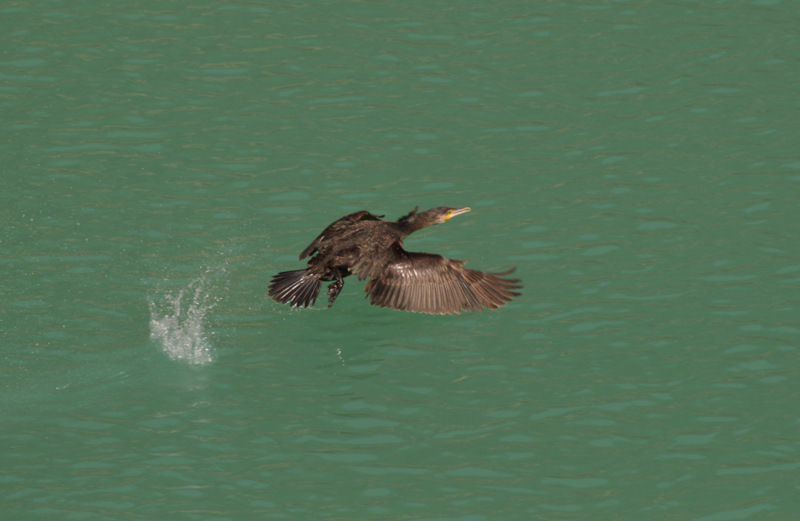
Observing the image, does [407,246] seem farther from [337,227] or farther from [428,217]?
[337,227]

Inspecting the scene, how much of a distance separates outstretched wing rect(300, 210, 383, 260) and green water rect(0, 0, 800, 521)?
72 cm

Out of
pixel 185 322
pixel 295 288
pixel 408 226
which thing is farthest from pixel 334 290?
pixel 185 322

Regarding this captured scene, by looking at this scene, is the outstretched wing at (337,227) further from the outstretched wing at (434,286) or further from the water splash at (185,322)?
the water splash at (185,322)

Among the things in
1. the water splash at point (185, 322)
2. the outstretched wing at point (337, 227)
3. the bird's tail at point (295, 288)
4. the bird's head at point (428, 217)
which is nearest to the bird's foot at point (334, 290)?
the bird's tail at point (295, 288)

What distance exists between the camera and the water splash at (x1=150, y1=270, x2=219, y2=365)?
14.6 metres

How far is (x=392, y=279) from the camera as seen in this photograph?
623 inches

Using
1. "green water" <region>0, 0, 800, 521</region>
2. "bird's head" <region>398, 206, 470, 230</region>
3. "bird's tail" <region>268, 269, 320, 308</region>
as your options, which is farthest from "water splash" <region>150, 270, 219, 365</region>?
"bird's head" <region>398, 206, 470, 230</region>

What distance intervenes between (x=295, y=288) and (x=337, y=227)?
1490mm

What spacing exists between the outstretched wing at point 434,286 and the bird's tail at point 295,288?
2.40ft

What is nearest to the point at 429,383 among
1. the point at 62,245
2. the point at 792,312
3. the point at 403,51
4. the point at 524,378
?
the point at 524,378

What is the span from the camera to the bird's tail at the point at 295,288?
50.6ft

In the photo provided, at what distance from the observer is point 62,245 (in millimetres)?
17141

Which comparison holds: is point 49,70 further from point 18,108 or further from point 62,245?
point 62,245

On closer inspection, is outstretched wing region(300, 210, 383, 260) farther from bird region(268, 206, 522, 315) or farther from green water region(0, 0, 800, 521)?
green water region(0, 0, 800, 521)
